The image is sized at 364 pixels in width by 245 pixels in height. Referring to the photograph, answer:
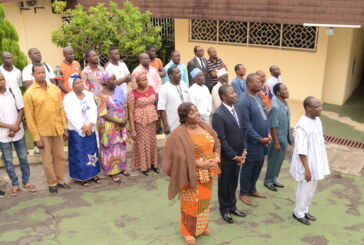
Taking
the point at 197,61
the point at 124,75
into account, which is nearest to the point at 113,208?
the point at 124,75

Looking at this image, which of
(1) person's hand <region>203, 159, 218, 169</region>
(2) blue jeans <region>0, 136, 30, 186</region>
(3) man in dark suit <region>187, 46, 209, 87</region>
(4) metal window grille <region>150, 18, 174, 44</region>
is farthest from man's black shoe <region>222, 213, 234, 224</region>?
(4) metal window grille <region>150, 18, 174, 44</region>

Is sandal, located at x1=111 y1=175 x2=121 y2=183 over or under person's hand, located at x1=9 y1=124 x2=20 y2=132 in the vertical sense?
under

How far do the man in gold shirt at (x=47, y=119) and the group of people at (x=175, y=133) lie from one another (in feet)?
0.04

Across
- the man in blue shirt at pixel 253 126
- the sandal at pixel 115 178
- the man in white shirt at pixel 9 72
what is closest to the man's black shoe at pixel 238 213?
the man in blue shirt at pixel 253 126

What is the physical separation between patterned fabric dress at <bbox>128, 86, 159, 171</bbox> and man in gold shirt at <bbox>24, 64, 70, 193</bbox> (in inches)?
42.0

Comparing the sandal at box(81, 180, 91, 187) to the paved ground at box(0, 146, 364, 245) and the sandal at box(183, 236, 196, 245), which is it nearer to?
the paved ground at box(0, 146, 364, 245)

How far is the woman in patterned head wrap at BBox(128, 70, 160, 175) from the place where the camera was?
5844 millimetres

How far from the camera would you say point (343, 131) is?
8.16 meters

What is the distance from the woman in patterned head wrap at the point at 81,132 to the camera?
5.42m

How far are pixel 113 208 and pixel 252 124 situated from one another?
7.08 feet

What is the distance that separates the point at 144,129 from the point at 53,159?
1.40 m

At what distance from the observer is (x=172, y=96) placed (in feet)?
19.4

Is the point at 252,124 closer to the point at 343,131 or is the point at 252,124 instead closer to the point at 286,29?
the point at 343,131

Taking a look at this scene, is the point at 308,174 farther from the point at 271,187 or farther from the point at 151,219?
the point at 151,219
